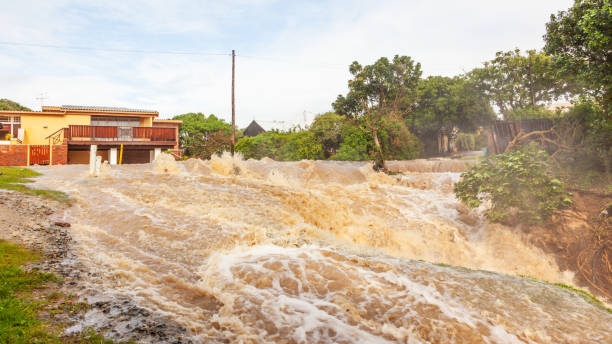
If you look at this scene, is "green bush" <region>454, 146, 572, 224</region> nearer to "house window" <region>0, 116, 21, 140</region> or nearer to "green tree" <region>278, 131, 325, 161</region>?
"green tree" <region>278, 131, 325, 161</region>

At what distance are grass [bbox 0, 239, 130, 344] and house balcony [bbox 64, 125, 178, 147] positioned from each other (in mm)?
18894

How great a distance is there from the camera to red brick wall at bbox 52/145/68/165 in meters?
18.6

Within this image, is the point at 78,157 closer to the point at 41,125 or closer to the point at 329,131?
the point at 41,125

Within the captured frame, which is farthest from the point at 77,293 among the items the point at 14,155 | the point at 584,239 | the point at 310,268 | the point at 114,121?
the point at 114,121

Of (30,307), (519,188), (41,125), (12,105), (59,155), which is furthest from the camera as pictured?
(12,105)

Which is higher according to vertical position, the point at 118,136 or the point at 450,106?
the point at 450,106

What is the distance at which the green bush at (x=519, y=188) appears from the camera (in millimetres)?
7996

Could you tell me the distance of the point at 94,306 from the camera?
10.8 ft

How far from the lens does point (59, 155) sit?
61.4 feet

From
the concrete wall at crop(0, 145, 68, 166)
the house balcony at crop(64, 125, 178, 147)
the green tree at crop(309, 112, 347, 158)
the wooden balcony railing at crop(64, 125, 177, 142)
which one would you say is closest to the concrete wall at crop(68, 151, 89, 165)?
the house balcony at crop(64, 125, 178, 147)

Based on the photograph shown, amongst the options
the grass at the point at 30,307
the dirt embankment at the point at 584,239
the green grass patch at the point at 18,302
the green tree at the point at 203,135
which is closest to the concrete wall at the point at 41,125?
the green tree at the point at 203,135

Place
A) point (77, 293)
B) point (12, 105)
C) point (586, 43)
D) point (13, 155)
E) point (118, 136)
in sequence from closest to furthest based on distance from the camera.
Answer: point (77, 293)
point (586, 43)
point (13, 155)
point (118, 136)
point (12, 105)

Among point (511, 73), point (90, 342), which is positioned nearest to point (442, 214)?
point (90, 342)

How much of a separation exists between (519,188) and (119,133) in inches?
870
